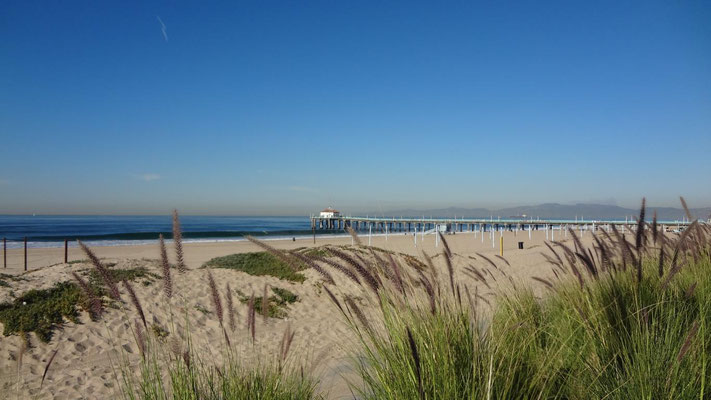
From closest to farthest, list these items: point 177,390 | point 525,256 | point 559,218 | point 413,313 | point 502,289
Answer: point 177,390 → point 413,313 → point 502,289 → point 525,256 → point 559,218

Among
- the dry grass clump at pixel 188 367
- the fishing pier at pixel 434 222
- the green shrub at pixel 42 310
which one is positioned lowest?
the fishing pier at pixel 434 222

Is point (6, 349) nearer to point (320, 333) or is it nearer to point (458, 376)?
point (320, 333)

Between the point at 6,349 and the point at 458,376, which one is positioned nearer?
the point at 458,376

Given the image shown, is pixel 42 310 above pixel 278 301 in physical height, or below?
above

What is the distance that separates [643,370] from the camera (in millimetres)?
2277

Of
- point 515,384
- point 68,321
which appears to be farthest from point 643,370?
point 68,321

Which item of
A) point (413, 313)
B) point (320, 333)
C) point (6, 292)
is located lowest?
point (320, 333)

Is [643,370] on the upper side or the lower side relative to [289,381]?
upper

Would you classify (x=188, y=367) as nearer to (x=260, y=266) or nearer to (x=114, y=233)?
(x=260, y=266)

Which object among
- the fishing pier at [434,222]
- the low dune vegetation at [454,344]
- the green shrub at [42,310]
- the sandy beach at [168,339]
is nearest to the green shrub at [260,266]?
the sandy beach at [168,339]

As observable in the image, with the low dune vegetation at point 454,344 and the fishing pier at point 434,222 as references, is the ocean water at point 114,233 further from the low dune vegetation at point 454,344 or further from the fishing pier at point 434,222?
the fishing pier at point 434,222

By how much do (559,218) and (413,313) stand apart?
305 ft

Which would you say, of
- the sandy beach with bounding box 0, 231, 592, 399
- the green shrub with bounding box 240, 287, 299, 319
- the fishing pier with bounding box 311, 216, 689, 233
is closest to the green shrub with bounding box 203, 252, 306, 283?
the sandy beach with bounding box 0, 231, 592, 399

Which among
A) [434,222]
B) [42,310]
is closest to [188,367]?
[42,310]
